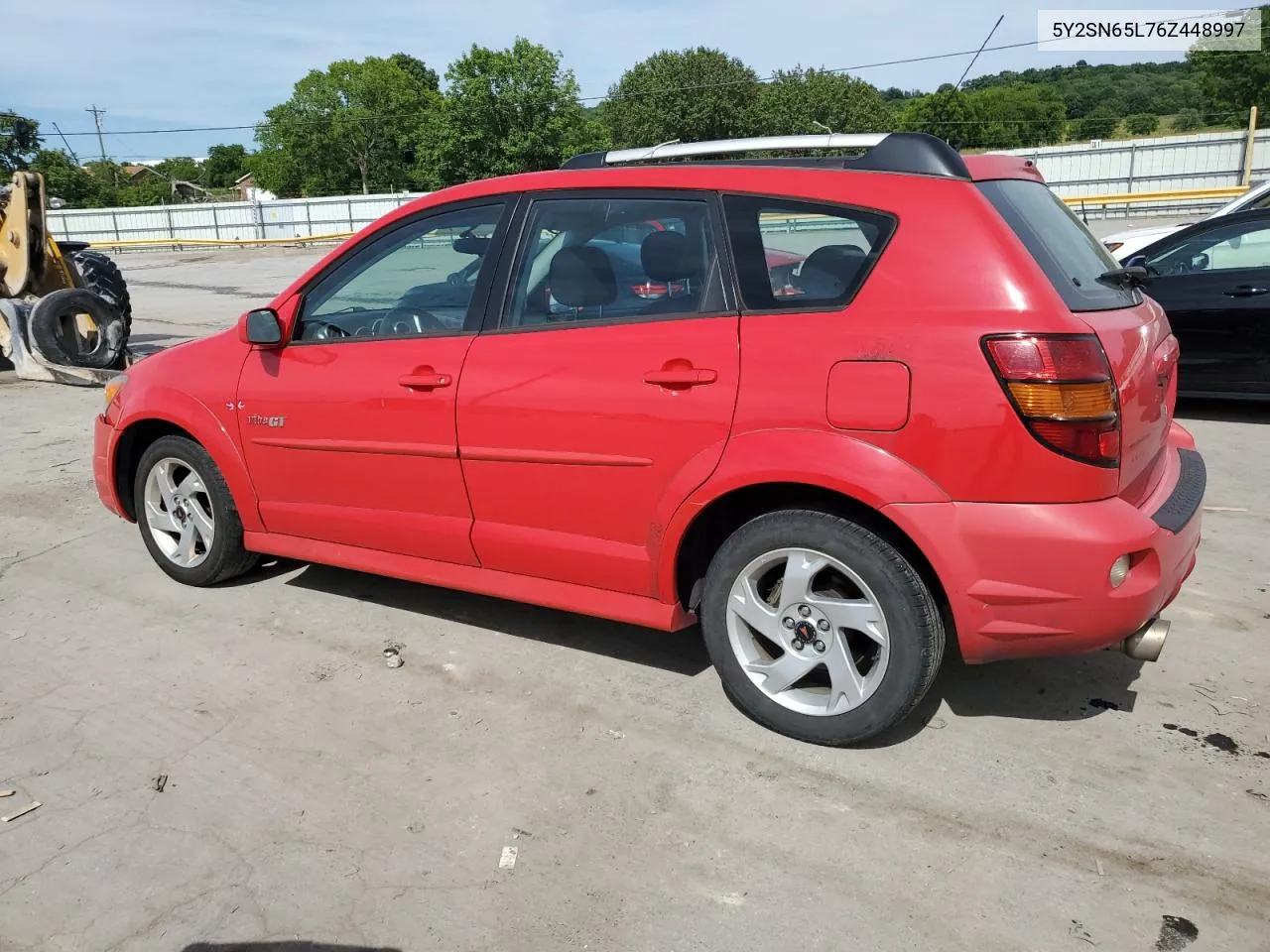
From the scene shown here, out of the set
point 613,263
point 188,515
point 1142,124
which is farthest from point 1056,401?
point 1142,124

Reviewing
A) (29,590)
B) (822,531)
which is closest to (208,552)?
(29,590)

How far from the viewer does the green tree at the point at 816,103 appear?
82000mm

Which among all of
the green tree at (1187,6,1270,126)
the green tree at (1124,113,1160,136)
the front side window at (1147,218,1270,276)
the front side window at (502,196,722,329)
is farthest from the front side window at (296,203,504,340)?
the green tree at (1124,113,1160,136)

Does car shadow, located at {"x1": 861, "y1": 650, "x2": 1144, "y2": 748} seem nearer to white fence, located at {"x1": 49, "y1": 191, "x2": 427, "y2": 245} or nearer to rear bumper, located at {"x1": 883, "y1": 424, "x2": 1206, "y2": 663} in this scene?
rear bumper, located at {"x1": 883, "y1": 424, "x2": 1206, "y2": 663}

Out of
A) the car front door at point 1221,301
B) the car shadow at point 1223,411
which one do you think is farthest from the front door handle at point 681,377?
the car shadow at point 1223,411

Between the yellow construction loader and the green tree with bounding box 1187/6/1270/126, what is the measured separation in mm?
63759

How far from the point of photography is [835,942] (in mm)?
2418

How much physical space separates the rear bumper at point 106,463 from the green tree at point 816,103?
266 ft

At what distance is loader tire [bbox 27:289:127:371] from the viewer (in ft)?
34.8

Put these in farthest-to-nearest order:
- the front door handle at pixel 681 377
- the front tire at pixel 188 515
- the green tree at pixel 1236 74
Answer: the green tree at pixel 1236 74 → the front tire at pixel 188 515 → the front door handle at pixel 681 377

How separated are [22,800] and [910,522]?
2.78 m

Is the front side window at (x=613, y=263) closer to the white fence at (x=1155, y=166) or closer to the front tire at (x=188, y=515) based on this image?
the front tire at (x=188, y=515)

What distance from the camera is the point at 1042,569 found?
9.22 feet

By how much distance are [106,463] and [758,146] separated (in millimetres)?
→ 3417
